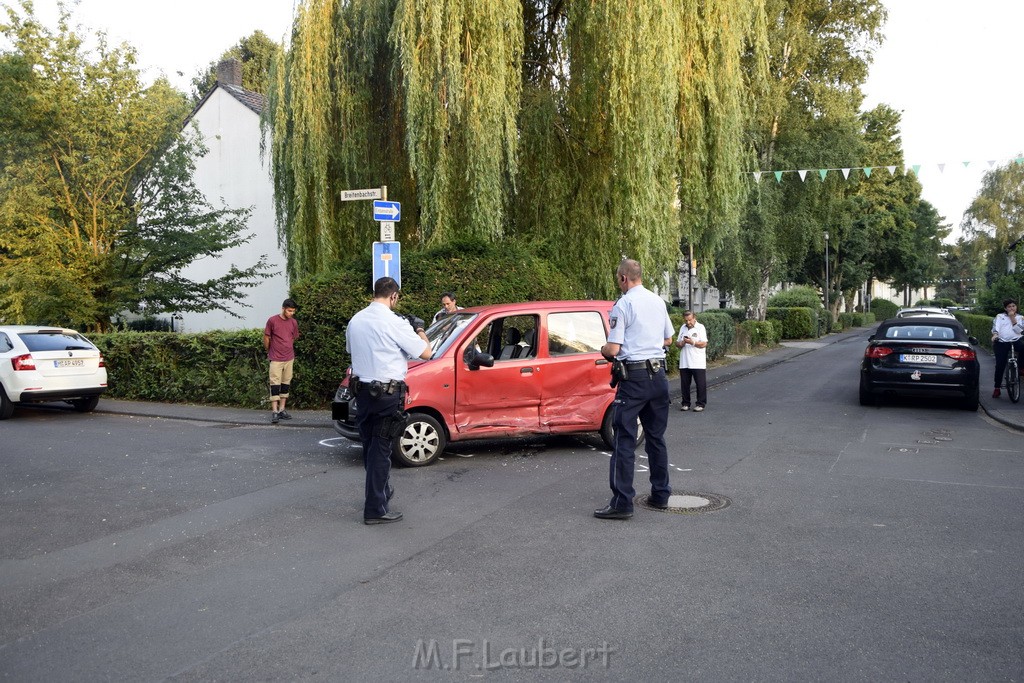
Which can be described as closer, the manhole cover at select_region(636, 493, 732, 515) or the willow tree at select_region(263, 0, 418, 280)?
the manhole cover at select_region(636, 493, 732, 515)

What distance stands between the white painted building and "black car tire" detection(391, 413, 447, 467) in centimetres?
2219

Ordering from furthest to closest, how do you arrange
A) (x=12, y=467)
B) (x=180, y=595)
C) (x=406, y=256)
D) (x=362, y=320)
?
(x=406, y=256) < (x=12, y=467) < (x=362, y=320) < (x=180, y=595)

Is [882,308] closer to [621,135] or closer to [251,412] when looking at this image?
Result: [621,135]

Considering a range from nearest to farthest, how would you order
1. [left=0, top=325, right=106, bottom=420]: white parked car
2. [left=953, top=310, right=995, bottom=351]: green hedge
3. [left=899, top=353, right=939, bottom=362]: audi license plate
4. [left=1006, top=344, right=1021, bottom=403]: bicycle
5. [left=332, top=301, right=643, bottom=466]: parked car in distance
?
[left=332, top=301, right=643, bottom=466]: parked car in distance → [left=899, top=353, right=939, bottom=362]: audi license plate → [left=0, top=325, right=106, bottom=420]: white parked car → [left=1006, top=344, right=1021, bottom=403]: bicycle → [left=953, top=310, right=995, bottom=351]: green hedge

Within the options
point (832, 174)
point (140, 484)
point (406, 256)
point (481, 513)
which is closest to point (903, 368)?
point (406, 256)

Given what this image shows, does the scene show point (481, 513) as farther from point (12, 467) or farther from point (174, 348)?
point (174, 348)

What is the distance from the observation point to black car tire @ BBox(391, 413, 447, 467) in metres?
9.03

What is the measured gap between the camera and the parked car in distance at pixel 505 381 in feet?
30.0

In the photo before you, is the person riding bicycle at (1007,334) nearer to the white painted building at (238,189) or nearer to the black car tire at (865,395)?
the black car tire at (865,395)

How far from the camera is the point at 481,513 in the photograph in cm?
684

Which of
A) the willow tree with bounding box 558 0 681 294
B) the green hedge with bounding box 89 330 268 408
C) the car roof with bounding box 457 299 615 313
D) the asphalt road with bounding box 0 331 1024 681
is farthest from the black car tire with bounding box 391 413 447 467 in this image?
the willow tree with bounding box 558 0 681 294

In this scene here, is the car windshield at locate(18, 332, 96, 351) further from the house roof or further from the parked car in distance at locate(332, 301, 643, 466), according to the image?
the house roof

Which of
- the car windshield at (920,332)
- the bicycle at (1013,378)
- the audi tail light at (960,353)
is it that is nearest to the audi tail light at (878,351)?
the car windshield at (920,332)

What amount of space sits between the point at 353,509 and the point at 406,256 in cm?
720
